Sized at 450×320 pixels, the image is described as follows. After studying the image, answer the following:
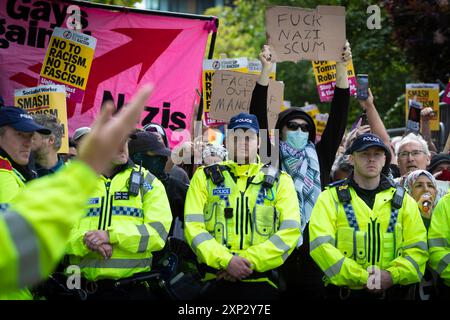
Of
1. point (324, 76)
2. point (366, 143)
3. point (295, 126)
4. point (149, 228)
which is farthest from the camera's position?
point (324, 76)

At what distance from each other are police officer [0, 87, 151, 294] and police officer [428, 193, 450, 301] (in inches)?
161

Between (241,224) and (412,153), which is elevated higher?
(412,153)

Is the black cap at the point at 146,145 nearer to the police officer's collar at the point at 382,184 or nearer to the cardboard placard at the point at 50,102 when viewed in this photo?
the cardboard placard at the point at 50,102

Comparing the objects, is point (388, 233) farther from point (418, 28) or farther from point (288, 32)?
point (418, 28)

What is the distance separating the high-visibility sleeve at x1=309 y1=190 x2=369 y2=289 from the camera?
211 inches

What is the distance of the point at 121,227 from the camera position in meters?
5.34

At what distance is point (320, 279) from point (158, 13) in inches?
177

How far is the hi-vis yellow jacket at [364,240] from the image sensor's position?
213 inches

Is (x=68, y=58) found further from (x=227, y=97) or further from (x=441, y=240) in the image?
(x=441, y=240)

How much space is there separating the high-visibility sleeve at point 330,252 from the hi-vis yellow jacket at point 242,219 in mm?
135

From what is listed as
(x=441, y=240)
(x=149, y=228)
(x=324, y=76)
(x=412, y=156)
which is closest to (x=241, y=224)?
(x=149, y=228)

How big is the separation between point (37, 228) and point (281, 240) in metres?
3.64

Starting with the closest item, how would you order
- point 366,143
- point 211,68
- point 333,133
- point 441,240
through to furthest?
point 441,240 < point 366,143 < point 333,133 < point 211,68
